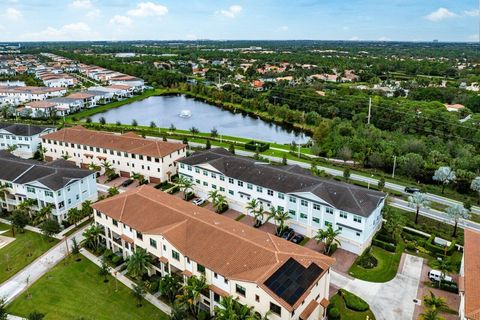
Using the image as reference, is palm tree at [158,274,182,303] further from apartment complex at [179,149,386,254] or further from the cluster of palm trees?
apartment complex at [179,149,386,254]

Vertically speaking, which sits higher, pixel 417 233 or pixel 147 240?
pixel 147 240

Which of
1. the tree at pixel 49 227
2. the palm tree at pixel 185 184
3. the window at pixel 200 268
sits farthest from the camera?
the palm tree at pixel 185 184

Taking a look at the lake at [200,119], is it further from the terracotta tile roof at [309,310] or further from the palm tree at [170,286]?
the terracotta tile roof at [309,310]

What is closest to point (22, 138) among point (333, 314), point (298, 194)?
point (298, 194)

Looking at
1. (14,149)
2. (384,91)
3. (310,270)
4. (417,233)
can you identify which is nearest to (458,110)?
(384,91)

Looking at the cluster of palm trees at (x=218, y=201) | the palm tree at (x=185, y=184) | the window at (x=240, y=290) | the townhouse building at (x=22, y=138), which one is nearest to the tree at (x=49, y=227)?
the palm tree at (x=185, y=184)

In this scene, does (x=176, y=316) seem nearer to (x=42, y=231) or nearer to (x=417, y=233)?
(x=42, y=231)
